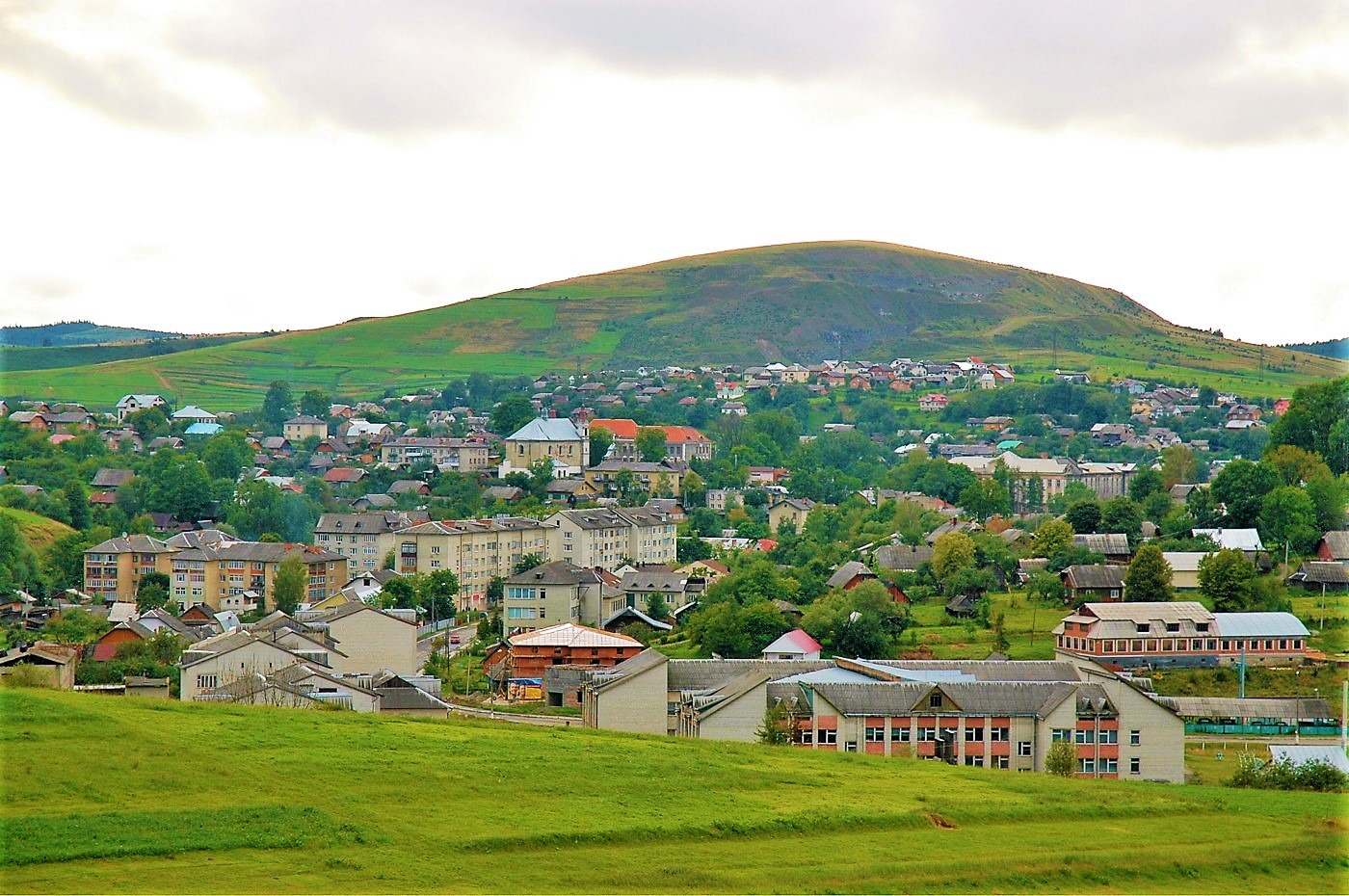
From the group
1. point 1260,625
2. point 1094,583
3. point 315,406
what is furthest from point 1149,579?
point 315,406

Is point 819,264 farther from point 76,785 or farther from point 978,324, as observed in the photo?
point 76,785

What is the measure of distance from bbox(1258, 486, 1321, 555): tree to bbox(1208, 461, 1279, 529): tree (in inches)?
29.3

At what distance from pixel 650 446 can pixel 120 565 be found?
35.7m

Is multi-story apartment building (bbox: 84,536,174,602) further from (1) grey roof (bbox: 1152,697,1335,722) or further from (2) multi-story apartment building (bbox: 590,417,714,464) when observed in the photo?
(1) grey roof (bbox: 1152,697,1335,722)

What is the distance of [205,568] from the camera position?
59.1 metres

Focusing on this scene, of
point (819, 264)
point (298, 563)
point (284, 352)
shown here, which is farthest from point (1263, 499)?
point (819, 264)

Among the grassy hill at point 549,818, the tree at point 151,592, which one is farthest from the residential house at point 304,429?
the grassy hill at point 549,818

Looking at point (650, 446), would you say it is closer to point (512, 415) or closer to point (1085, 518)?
point (512, 415)

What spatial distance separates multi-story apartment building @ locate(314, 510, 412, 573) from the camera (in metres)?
64.9

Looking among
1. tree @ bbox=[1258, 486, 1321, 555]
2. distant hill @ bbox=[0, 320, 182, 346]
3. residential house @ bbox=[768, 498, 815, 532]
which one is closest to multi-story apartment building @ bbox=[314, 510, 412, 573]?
residential house @ bbox=[768, 498, 815, 532]

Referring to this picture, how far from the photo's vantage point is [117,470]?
8188 cm

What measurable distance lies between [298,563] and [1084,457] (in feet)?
174

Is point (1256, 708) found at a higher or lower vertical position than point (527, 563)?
lower

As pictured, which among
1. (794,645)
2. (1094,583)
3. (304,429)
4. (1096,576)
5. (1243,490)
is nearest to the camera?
(794,645)
